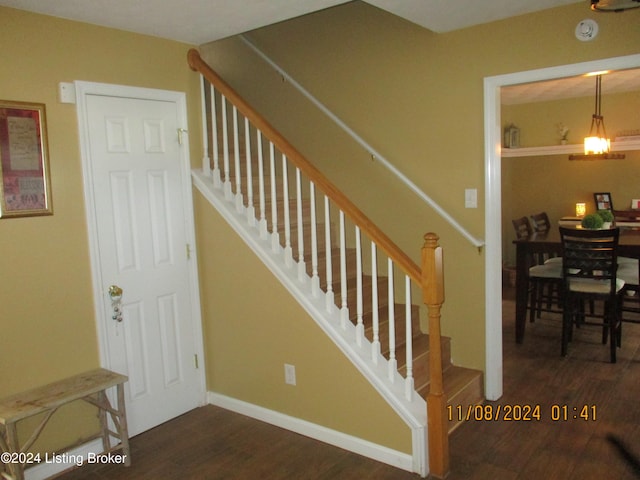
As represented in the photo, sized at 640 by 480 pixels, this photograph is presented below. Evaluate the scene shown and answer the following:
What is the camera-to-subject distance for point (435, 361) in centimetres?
259

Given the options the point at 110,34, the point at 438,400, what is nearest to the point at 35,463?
the point at 438,400

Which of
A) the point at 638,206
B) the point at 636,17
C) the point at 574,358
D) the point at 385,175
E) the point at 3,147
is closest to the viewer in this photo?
the point at 3,147

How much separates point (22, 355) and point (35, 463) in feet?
1.83

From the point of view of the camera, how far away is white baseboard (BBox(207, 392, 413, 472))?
2.72 meters

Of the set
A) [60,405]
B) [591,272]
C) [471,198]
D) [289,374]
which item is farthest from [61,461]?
[591,272]

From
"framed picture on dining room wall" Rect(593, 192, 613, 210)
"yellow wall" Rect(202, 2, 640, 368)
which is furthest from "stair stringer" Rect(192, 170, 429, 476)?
"framed picture on dining room wall" Rect(593, 192, 613, 210)

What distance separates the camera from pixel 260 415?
332cm

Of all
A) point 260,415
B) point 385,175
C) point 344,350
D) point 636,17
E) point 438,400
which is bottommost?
point 260,415

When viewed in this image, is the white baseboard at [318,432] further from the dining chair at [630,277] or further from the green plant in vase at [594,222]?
the green plant in vase at [594,222]

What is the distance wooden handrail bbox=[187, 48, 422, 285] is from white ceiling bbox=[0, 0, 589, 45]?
0.83ft

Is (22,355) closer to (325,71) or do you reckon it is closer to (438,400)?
(438,400)

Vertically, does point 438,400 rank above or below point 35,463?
above

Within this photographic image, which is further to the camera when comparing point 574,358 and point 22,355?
point 574,358

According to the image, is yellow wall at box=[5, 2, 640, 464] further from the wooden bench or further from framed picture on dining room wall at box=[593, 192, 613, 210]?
framed picture on dining room wall at box=[593, 192, 613, 210]
